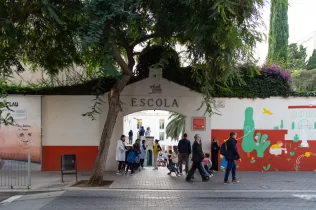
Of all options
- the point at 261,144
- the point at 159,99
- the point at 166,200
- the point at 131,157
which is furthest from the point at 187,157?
the point at 166,200

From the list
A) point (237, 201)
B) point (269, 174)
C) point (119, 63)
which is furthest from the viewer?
point (269, 174)

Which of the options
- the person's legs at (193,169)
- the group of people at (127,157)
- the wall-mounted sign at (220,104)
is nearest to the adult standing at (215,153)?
the wall-mounted sign at (220,104)

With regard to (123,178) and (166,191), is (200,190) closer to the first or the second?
(166,191)

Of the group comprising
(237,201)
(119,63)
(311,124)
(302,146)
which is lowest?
(237,201)

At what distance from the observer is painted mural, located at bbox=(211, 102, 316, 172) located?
1440 centimetres

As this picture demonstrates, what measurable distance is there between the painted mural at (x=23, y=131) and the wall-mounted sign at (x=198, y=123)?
665cm

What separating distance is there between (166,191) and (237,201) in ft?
7.48

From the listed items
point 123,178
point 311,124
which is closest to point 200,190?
point 123,178

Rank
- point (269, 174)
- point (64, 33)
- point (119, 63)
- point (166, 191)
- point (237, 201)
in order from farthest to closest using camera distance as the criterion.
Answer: point (269, 174)
point (64, 33)
point (119, 63)
point (166, 191)
point (237, 201)

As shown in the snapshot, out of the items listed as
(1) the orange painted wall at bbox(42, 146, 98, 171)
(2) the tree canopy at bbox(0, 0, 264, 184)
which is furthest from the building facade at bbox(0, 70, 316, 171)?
(2) the tree canopy at bbox(0, 0, 264, 184)

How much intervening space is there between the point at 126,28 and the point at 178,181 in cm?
568

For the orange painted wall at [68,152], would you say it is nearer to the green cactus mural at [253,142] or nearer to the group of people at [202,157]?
the group of people at [202,157]

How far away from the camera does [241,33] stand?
929cm

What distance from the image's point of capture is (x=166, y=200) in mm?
9148
